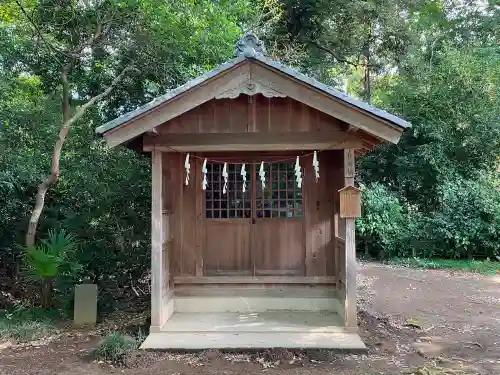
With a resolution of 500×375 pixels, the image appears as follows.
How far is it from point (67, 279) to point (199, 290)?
2296mm

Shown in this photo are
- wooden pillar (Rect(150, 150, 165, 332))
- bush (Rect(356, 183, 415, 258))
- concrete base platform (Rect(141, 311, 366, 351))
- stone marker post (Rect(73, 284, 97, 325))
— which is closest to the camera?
concrete base platform (Rect(141, 311, 366, 351))

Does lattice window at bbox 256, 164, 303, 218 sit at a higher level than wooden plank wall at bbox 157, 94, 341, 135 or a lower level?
lower

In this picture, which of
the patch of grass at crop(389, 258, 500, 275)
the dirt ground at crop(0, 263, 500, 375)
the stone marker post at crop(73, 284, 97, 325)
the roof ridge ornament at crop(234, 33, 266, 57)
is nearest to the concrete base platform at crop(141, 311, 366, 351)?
the dirt ground at crop(0, 263, 500, 375)

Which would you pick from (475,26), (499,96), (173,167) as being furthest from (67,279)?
(475,26)

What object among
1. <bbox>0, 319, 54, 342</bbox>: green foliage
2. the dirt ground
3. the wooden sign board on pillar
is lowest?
the dirt ground

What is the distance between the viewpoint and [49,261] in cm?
718

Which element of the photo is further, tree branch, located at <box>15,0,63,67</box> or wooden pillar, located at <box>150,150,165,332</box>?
tree branch, located at <box>15,0,63,67</box>

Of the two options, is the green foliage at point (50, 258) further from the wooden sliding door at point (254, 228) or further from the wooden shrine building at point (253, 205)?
the wooden sliding door at point (254, 228)

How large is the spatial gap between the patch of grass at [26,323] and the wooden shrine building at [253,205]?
1.79m

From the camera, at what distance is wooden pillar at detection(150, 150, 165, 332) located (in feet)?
20.3

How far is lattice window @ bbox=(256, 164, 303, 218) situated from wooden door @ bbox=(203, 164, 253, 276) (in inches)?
8.6

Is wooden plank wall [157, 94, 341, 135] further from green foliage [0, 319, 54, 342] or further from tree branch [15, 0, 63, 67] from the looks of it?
tree branch [15, 0, 63, 67]

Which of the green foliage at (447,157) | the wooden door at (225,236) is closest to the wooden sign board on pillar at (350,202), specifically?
Result: the wooden door at (225,236)

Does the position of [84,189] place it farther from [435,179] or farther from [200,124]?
[435,179]
